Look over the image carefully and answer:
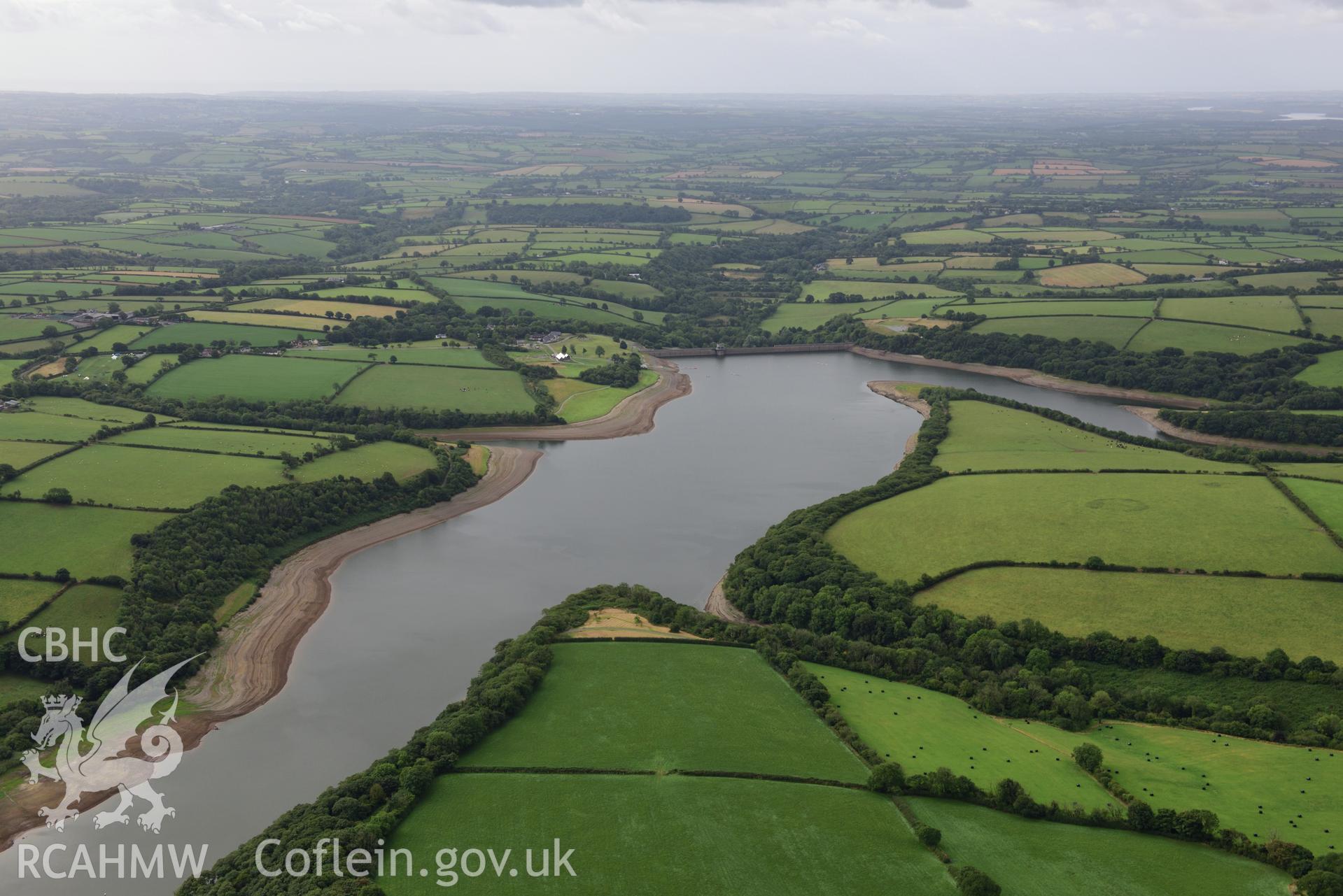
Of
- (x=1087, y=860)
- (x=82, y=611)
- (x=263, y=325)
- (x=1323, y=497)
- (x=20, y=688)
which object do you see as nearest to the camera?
(x=1087, y=860)

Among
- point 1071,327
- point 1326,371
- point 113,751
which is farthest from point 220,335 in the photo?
point 1326,371

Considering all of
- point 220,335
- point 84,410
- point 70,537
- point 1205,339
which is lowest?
point 70,537

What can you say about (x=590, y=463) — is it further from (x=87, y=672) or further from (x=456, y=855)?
(x=456, y=855)

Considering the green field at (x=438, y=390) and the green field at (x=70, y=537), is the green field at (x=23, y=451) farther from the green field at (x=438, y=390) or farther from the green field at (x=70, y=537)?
the green field at (x=438, y=390)

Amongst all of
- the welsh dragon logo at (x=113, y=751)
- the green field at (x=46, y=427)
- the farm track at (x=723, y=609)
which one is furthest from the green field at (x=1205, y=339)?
the green field at (x=46, y=427)

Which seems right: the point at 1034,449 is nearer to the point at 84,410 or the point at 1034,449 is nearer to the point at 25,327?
the point at 84,410

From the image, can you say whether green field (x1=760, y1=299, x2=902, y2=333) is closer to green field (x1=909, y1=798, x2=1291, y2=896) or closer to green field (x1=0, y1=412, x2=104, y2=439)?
green field (x1=0, y1=412, x2=104, y2=439)

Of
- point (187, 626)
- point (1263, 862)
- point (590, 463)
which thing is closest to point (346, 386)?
point (590, 463)
